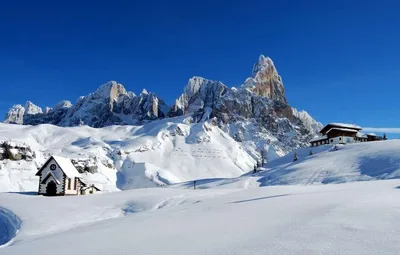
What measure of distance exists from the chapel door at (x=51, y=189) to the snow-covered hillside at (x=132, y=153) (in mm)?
22663

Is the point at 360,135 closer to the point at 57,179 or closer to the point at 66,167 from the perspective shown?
the point at 66,167

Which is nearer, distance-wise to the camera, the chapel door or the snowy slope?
the snowy slope

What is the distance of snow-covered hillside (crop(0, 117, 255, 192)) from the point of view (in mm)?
82438

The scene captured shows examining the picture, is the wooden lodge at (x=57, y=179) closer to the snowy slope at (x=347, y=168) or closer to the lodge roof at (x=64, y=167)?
the lodge roof at (x=64, y=167)

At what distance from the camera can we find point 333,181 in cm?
3738

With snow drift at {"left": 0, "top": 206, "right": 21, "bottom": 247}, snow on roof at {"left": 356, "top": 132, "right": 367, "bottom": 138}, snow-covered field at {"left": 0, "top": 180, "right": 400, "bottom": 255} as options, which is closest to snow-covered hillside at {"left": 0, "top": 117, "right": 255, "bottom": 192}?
snow drift at {"left": 0, "top": 206, "right": 21, "bottom": 247}

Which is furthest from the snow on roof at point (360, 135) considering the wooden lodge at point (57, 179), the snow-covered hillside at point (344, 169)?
the wooden lodge at point (57, 179)

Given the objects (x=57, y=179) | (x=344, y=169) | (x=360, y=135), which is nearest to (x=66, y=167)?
(x=57, y=179)

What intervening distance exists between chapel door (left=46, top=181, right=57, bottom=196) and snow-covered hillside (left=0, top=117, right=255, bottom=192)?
22.7m

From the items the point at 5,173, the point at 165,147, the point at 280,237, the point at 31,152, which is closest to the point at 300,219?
the point at 280,237

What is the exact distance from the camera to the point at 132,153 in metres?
126

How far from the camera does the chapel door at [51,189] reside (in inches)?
1798

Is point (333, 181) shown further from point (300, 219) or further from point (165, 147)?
point (165, 147)

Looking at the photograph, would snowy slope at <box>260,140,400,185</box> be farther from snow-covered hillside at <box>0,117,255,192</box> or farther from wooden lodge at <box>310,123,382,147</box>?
snow-covered hillside at <box>0,117,255,192</box>
